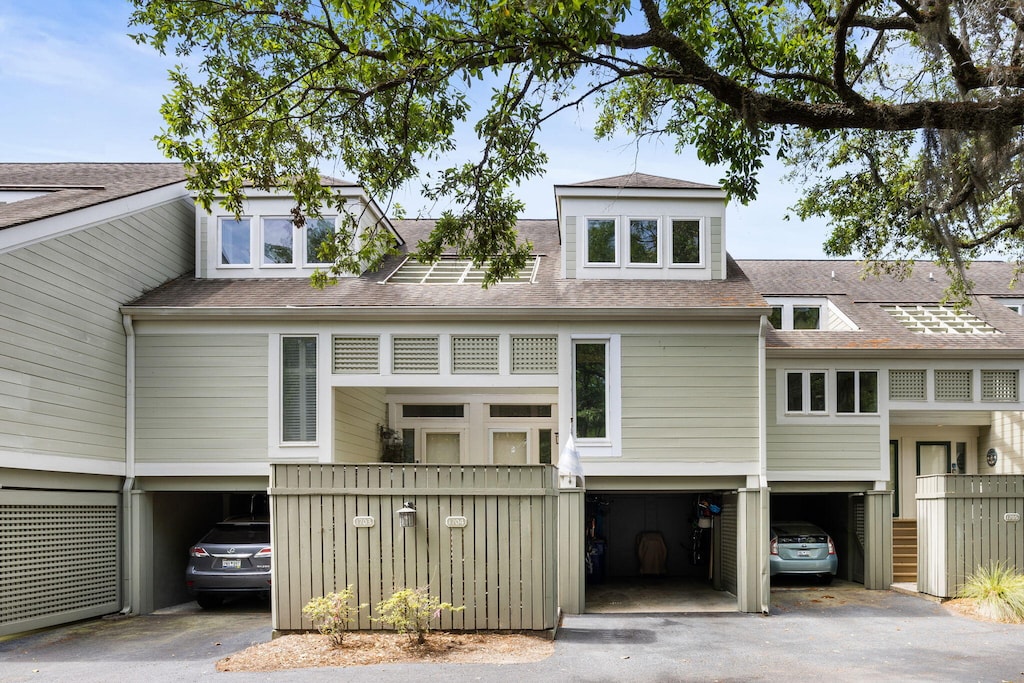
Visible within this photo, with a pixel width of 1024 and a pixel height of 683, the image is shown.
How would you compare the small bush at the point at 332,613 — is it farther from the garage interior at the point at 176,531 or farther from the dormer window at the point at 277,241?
the dormer window at the point at 277,241

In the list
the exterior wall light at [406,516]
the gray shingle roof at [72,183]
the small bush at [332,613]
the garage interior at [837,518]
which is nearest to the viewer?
the small bush at [332,613]

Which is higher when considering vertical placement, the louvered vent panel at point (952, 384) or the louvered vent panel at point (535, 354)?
the louvered vent panel at point (535, 354)

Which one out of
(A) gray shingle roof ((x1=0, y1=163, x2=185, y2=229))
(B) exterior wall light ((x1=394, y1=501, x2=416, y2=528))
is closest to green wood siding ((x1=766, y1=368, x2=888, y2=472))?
(B) exterior wall light ((x1=394, y1=501, x2=416, y2=528))

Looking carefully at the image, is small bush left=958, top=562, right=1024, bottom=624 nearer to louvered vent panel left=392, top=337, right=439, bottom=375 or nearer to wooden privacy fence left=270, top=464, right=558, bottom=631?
wooden privacy fence left=270, top=464, right=558, bottom=631

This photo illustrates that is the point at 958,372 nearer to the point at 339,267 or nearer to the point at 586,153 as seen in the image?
the point at 586,153

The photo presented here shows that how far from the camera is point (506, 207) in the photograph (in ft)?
33.1

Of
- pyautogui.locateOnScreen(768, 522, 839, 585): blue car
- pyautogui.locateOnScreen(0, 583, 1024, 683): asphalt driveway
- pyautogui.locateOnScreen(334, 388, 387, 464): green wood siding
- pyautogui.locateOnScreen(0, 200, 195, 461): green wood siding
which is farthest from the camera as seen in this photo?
pyautogui.locateOnScreen(768, 522, 839, 585): blue car

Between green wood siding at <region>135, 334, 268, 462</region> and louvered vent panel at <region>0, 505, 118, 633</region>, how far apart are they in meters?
1.36

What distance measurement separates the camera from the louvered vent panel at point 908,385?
56.9 feet

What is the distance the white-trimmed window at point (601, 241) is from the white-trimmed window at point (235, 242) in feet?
19.5

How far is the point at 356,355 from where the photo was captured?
586 inches

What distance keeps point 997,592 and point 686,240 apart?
7.20 metres

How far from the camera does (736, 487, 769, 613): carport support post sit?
14531 mm

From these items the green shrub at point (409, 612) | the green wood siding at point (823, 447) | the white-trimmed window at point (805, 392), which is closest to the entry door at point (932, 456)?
the green wood siding at point (823, 447)
